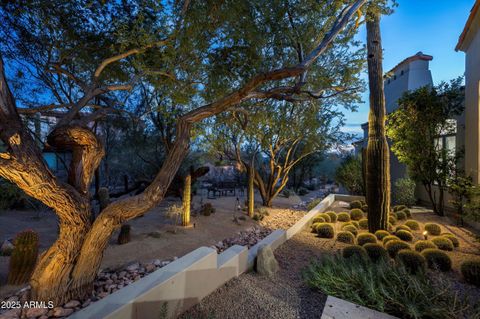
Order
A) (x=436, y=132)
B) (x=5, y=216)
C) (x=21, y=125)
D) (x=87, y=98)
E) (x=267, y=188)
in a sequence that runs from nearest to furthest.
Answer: (x=21, y=125), (x=87, y=98), (x=436, y=132), (x=5, y=216), (x=267, y=188)

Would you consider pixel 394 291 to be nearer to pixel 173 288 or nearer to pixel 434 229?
pixel 173 288

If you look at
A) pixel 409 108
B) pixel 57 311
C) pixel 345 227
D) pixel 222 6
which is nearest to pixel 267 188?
pixel 345 227

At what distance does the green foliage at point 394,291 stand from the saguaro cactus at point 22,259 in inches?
176

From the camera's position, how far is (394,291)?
8.05 ft

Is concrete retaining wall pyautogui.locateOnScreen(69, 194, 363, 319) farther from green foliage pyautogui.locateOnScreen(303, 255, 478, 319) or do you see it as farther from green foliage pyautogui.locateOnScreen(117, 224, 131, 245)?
green foliage pyautogui.locateOnScreen(117, 224, 131, 245)

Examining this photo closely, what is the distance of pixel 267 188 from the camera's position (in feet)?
37.8

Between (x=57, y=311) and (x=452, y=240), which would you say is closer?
(x=57, y=311)

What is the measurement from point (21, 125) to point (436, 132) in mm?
10298

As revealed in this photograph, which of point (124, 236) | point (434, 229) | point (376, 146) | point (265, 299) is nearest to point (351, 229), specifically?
point (434, 229)

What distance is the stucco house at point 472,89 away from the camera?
18.3 ft

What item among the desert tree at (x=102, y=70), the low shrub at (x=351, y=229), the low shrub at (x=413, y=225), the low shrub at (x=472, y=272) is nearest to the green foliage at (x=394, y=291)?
the low shrub at (x=472, y=272)

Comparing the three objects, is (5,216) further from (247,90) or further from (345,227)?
(345,227)

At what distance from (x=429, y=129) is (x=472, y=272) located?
561cm

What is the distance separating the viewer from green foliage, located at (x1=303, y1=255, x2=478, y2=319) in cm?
219
